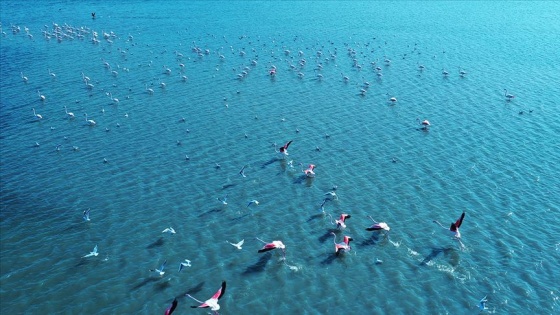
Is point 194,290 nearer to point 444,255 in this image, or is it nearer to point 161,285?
point 161,285

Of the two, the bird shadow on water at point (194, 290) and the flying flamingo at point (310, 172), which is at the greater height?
the flying flamingo at point (310, 172)

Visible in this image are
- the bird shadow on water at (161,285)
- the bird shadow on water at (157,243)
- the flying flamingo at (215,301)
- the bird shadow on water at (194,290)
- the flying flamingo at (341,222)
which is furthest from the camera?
the flying flamingo at (341,222)

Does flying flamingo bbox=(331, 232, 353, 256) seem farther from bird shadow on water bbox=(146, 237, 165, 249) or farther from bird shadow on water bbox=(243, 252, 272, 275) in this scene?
bird shadow on water bbox=(146, 237, 165, 249)

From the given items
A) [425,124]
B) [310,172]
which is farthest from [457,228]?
[425,124]

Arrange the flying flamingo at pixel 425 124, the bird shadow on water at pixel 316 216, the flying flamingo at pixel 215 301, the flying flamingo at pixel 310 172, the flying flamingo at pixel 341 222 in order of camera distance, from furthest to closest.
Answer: the flying flamingo at pixel 425 124 → the flying flamingo at pixel 310 172 → the bird shadow on water at pixel 316 216 → the flying flamingo at pixel 341 222 → the flying flamingo at pixel 215 301

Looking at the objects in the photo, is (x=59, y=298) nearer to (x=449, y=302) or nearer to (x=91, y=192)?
(x=91, y=192)

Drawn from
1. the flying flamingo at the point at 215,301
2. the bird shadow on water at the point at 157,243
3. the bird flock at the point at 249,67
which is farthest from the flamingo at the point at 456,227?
the bird shadow on water at the point at 157,243

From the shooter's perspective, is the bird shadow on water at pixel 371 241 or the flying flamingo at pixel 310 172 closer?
the bird shadow on water at pixel 371 241

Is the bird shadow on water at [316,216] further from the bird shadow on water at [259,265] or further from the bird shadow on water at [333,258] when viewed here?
the bird shadow on water at [259,265]
